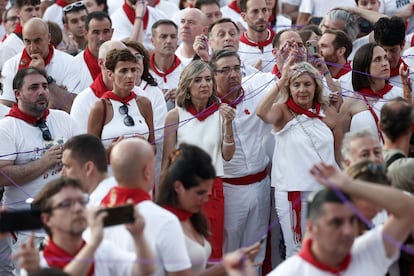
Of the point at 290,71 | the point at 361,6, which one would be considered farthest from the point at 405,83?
the point at 361,6

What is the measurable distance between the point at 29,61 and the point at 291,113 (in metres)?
2.91

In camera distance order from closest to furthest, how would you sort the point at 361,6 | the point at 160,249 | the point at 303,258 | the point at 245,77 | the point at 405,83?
the point at 303,258, the point at 160,249, the point at 405,83, the point at 245,77, the point at 361,6

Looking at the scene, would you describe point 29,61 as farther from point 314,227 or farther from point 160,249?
point 314,227

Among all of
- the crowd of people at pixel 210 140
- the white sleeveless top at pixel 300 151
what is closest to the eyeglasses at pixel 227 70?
the crowd of people at pixel 210 140

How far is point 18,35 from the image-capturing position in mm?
11188

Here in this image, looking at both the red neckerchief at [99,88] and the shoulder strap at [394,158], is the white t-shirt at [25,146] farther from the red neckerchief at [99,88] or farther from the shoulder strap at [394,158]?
the shoulder strap at [394,158]

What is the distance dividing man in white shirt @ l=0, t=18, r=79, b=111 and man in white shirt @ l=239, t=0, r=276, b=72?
1.84 metres

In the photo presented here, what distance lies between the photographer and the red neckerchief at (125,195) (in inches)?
232

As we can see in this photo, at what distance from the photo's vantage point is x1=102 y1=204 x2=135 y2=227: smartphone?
5395mm

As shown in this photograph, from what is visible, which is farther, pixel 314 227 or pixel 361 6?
pixel 361 6

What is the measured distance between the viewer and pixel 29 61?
32.8ft

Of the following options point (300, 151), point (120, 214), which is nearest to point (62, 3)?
point (300, 151)

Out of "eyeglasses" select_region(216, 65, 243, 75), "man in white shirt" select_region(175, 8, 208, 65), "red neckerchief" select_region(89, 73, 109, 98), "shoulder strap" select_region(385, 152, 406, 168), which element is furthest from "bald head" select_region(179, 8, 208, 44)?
"shoulder strap" select_region(385, 152, 406, 168)

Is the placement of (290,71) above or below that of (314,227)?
above
